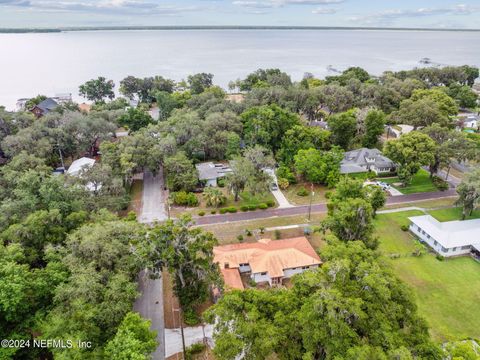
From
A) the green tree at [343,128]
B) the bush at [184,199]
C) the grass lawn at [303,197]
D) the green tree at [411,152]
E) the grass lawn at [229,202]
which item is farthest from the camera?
the green tree at [343,128]

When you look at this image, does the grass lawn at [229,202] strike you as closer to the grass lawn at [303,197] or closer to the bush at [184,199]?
the bush at [184,199]

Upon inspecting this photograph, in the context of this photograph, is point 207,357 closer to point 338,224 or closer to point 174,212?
point 338,224

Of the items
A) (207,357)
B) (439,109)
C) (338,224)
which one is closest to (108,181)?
(207,357)

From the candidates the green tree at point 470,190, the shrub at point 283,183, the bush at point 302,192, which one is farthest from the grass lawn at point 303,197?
the green tree at point 470,190

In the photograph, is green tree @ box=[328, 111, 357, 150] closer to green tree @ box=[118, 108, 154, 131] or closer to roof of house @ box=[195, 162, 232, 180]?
roof of house @ box=[195, 162, 232, 180]

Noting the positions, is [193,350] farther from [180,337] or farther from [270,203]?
[270,203]

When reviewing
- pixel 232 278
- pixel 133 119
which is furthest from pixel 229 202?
pixel 133 119
